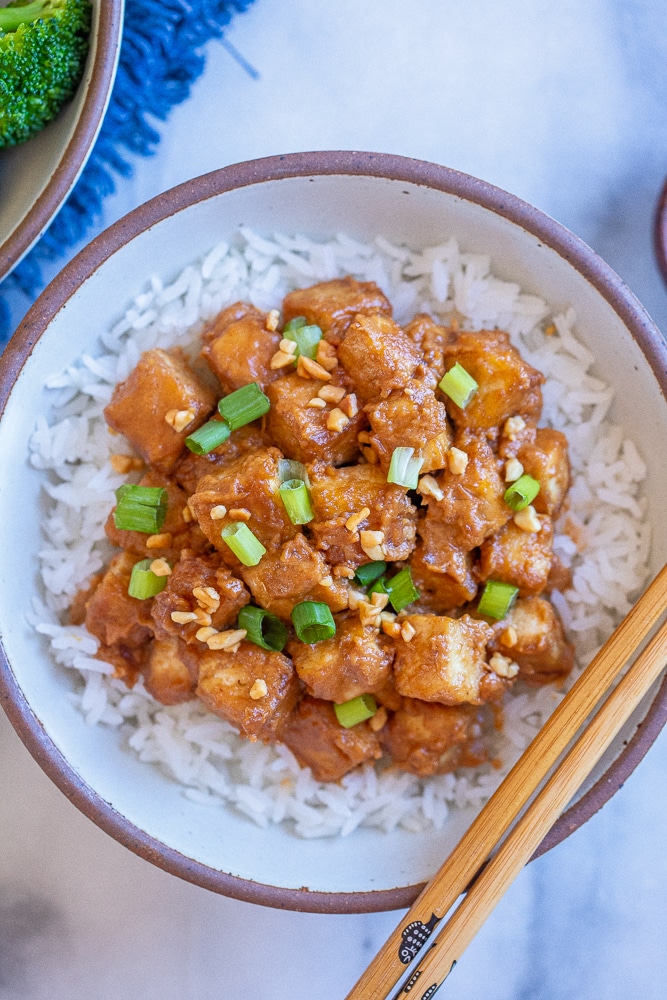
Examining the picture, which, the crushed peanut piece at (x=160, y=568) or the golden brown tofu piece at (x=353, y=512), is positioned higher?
the crushed peanut piece at (x=160, y=568)

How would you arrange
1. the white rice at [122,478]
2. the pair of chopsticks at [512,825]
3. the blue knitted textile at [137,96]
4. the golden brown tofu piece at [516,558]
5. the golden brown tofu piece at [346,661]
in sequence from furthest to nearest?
the blue knitted textile at [137,96] → the white rice at [122,478] → the golden brown tofu piece at [516,558] → the golden brown tofu piece at [346,661] → the pair of chopsticks at [512,825]

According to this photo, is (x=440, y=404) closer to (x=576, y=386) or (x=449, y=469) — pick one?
(x=449, y=469)

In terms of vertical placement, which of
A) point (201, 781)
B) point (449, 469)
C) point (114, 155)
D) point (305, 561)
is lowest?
point (201, 781)

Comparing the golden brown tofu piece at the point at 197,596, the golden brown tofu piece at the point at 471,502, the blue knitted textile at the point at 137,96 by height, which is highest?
the blue knitted textile at the point at 137,96

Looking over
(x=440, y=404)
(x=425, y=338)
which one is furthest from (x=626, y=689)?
(x=425, y=338)

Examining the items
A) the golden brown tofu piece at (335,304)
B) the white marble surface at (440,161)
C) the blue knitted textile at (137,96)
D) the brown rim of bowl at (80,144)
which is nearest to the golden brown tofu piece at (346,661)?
the golden brown tofu piece at (335,304)

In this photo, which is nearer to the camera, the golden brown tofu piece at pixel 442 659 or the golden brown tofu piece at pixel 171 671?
the golden brown tofu piece at pixel 442 659

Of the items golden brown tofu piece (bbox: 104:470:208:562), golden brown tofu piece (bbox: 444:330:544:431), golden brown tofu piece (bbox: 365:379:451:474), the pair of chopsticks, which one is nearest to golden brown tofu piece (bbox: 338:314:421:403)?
golden brown tofu piece (bbox: 365:379:451:474)

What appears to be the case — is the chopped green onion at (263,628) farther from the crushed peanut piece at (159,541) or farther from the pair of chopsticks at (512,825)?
the pair of chopsticks at (512,825)
